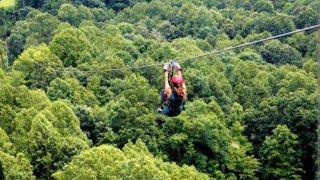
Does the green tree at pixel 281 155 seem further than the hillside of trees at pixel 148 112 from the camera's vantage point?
Yes

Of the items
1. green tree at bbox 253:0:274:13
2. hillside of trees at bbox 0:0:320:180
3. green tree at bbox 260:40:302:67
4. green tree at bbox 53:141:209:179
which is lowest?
green tree at bbox 253:0:274:13

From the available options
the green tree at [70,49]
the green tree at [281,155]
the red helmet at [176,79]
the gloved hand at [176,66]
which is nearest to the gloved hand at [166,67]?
the gloved hand at [176,66]

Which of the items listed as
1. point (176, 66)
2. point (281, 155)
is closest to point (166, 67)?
point (176, 66)

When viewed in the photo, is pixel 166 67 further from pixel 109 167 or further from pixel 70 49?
pixel 70 49

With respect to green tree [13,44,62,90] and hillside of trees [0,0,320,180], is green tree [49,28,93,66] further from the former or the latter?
green tree [13,44,62,90]

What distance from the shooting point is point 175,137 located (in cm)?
4753

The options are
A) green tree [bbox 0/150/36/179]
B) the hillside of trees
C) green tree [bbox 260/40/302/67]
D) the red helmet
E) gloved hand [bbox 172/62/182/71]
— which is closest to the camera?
gloved hand [bbox 172/62/182/71]

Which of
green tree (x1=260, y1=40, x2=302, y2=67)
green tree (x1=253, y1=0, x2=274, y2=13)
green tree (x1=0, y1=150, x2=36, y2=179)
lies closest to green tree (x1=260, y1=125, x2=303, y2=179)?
green tree (x1=260, y1=40, x2=302, y2=67)

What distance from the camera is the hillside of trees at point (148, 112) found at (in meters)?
39.7

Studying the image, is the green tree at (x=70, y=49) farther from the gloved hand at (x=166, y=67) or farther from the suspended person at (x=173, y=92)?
the gloved hand at (x=166, y=67)

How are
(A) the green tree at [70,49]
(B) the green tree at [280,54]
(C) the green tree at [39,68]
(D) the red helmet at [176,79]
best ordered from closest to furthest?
(D) the red helmet at [176,79], (C) the green tree at [39,68], (A) the green tree at [70,49], (B) the green tree at [280,54]

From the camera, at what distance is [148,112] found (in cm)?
4847

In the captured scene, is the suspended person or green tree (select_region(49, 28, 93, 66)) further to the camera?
green tree (select_region(49, 28, 93, 66))

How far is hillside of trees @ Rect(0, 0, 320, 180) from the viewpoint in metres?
39.7
